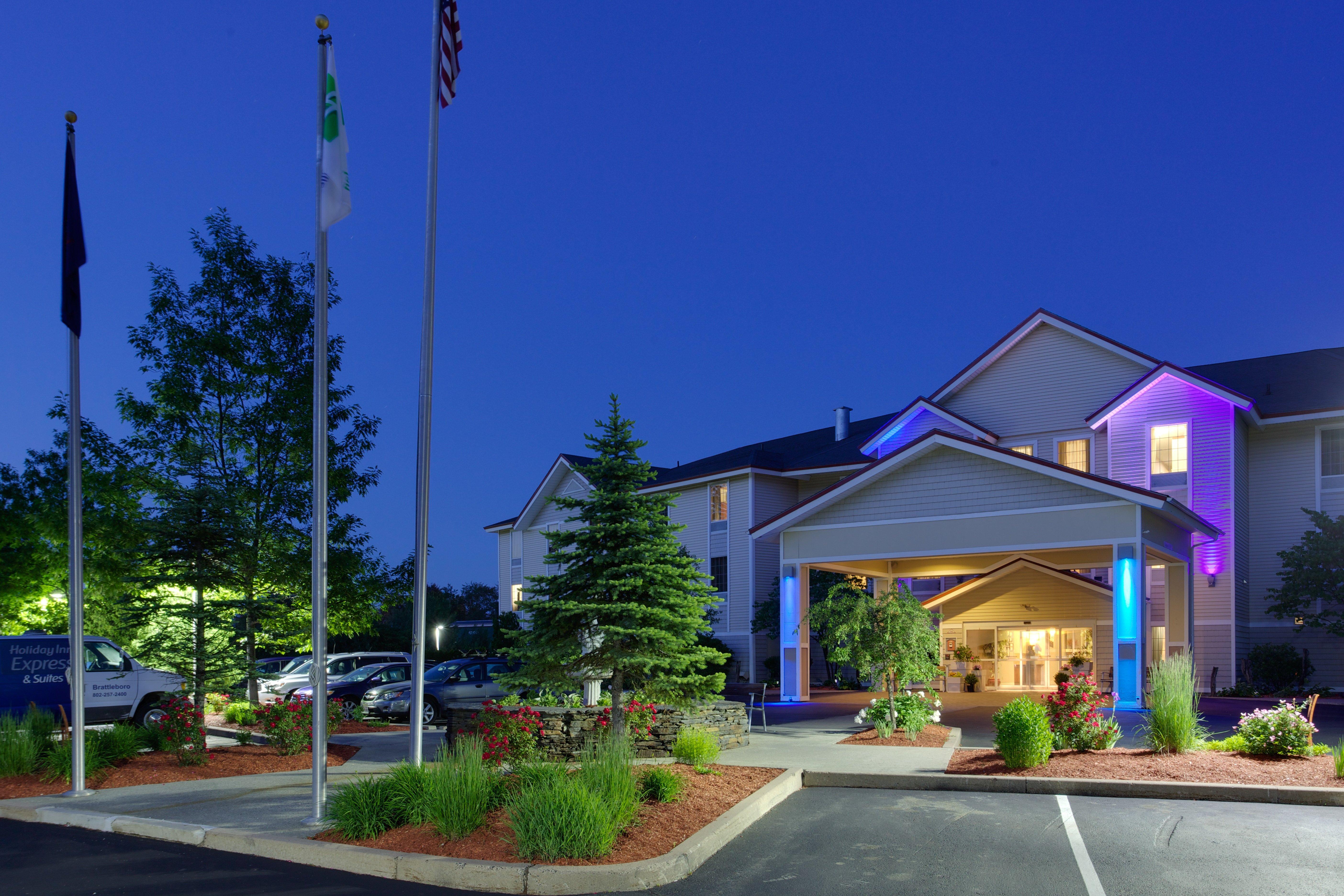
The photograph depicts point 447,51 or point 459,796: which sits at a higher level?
point 447,51

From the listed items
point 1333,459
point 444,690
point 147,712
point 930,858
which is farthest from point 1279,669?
point 147,712

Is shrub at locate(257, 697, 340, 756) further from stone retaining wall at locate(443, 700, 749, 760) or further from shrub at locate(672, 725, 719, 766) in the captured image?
shrub at locate(672, 725, 719, 766)

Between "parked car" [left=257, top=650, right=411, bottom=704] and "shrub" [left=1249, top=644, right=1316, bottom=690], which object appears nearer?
"shrub" [left=1249, top=644, right=1316, bottom=690]

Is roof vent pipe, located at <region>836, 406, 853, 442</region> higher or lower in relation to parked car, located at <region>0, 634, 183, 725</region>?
higher

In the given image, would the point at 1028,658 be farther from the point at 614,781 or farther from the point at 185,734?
the point at 614,781

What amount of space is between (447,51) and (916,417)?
74.0ft

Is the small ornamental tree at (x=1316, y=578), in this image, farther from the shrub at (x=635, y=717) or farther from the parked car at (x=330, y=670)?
the parked car at (x=330, y=670)

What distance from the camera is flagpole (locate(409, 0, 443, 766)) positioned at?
Answer: 10.2 m

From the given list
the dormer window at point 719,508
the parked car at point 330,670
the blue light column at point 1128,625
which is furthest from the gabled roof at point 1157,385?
the parked car at point 330,670

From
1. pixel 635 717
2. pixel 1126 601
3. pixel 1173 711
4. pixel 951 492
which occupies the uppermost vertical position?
pixel 951 492

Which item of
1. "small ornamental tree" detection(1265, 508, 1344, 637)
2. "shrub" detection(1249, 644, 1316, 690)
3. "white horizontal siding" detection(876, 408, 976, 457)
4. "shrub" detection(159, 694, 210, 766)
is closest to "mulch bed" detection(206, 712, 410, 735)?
"shrub" detection(159, 694, 210, 766)

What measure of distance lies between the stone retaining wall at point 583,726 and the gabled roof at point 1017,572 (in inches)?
647

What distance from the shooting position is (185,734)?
13.3 meters

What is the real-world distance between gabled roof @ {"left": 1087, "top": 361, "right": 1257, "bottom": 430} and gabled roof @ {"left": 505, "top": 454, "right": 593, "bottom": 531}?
1955cm
